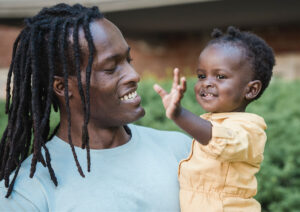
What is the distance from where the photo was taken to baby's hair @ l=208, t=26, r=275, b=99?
2301 mm

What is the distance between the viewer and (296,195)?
12.3 ft

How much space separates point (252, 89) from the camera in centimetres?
229

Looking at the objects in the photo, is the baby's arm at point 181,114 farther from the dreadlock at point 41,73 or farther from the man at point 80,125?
the dreadlock at point 41,73

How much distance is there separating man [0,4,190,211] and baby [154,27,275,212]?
0.15 metres

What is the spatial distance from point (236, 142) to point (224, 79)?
0.43m

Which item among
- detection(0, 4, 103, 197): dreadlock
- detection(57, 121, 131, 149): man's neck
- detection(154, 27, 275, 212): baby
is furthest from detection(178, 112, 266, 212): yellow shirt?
detection(0, 4, 103, 197): dreadlock

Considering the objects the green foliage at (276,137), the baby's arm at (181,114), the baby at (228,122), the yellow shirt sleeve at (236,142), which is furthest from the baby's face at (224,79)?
the green foliage at (276,137)

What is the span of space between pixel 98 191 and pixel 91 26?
902mm

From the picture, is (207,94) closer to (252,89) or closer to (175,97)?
(252,89)

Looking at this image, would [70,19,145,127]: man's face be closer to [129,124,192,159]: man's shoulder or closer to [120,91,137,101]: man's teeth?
[120,91,137,101]: man's teeth

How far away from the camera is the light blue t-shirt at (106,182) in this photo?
6.49 feet

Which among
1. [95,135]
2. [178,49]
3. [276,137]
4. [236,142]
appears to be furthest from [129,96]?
[178,49]

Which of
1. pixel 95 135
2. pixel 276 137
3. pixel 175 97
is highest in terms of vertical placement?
pixel 175 97

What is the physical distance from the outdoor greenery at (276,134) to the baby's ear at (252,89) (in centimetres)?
184
